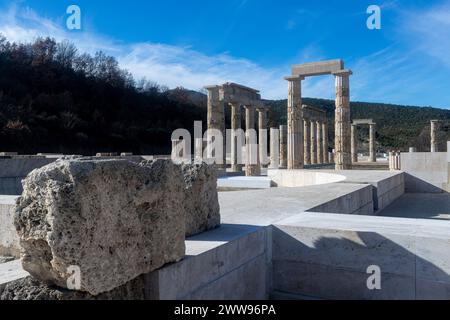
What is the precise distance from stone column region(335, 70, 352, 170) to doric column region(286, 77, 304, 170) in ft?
7.48

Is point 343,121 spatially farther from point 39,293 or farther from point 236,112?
point 39,293

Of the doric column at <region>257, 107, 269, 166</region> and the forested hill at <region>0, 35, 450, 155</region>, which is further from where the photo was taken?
the forested hill at <region>0, 35, 450, 155</region>

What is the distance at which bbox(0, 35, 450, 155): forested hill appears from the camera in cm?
3756

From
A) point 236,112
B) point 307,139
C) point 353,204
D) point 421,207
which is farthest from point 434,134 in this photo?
point 353,204

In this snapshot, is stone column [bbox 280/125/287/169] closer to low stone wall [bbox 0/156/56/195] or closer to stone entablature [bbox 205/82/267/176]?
stone entablature [bbox 205/82/267/176]

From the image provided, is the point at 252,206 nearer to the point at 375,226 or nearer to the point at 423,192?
the point at 375,226

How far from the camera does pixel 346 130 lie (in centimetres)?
2305

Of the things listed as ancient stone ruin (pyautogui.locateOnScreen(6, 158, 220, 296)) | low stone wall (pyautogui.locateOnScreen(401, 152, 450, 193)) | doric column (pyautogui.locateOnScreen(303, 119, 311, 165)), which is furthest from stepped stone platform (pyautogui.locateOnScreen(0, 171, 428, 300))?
doric column (pyautogui.locateOnScreen(303, 119, 311, 165))

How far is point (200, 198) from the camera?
183 inches

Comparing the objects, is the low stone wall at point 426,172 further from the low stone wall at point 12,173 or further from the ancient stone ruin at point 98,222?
the ancient stone ruin at point 98,222

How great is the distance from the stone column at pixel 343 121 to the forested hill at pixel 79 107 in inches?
1009

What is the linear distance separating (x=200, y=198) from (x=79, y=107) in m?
Result: 44.7
